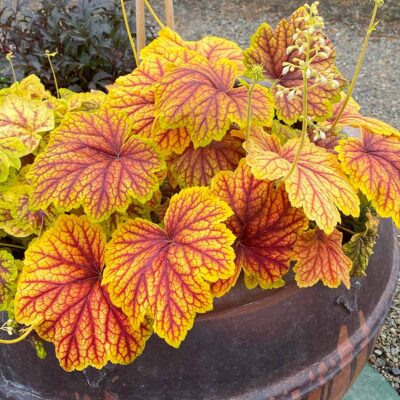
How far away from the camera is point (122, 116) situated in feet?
3.41

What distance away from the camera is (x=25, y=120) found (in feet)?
3.86

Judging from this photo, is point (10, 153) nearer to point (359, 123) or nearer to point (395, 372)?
point (359, 123)

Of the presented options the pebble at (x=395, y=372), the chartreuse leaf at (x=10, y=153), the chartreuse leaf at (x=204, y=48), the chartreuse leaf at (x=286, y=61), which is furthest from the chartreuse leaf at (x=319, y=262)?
the pebble at (x=395, y=372)

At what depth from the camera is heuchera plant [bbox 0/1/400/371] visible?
0.88 metres

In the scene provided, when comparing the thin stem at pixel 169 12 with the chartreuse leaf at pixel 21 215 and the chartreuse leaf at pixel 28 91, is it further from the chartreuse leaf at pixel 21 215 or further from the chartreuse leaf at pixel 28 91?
the chartreuse leaf at pixel 21 215

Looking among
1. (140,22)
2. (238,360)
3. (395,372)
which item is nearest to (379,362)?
(395,372)

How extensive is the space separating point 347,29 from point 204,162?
11.5ft

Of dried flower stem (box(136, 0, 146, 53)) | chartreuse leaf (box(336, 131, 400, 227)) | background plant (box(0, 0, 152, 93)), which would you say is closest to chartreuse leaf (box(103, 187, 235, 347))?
chartreuse leaf (box(336, 131, 400, 227))

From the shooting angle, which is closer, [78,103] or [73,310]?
[73,310]

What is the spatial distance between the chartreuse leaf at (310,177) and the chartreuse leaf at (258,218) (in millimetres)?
49

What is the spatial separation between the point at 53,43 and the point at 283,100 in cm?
134

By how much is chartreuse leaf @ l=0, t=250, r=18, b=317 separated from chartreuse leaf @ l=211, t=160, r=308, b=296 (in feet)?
1.10

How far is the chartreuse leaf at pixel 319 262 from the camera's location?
3.12 ft

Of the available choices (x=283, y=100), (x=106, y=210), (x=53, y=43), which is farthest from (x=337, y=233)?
(x=53, y=43)
